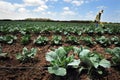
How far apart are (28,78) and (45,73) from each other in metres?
0.37

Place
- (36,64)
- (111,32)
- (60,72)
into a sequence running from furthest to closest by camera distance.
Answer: (111,32) → (36,64) → (60,72)

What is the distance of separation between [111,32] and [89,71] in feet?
29.0

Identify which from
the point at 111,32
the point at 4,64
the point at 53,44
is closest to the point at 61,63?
the point at 4,64

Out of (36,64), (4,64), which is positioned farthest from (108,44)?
(4,64)

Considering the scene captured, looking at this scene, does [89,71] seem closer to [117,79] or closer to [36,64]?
[117,79]

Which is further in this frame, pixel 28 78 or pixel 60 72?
pixel 28 78

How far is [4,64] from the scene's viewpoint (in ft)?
14.8

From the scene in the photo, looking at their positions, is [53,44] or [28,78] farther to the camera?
[53,44]

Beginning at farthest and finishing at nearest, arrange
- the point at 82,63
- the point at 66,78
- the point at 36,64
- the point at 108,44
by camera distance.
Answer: the point at 108,44, the point at 36,64, the point at 82,63, the point at 66,78

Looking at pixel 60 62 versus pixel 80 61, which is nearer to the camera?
pixel 60 62

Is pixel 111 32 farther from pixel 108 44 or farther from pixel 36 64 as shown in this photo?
pixel 36 64

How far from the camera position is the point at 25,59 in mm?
4578

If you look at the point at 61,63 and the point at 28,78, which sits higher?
the point at 61,63

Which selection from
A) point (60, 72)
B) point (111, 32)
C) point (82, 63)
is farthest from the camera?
point (111, 32)
